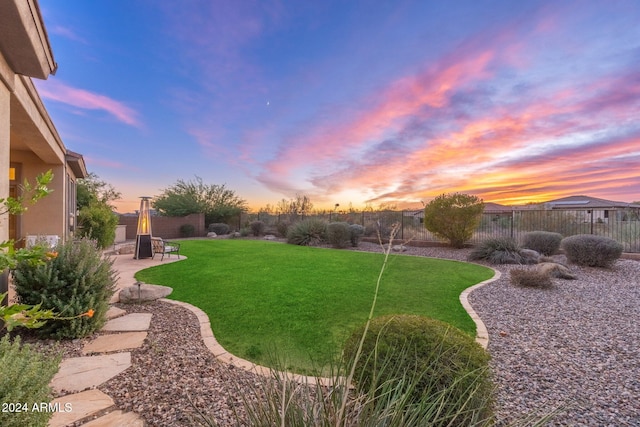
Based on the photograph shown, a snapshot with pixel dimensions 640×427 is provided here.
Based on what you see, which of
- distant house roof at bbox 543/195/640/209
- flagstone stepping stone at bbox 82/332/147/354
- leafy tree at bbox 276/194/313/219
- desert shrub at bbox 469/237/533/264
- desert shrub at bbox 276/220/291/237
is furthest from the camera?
leafy tree at bbox 276/194/313/219

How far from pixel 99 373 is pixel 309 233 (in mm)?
12806

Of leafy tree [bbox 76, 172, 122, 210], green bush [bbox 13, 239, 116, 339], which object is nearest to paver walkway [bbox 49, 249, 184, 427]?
green bush [bbox 13, 239, 116, 339]

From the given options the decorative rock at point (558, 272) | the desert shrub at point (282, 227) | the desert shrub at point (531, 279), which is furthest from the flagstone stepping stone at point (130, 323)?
the desert shrub at point (282, 227)

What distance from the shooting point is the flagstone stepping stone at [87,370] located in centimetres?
238

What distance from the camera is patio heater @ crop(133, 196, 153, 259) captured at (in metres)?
9.67

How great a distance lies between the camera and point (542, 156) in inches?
392

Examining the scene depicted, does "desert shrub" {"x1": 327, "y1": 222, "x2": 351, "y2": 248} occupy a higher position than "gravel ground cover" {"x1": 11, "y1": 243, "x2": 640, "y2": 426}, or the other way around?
"desert shrub" {"x1": 327, "y1": 222, "x2": 351, "y2": 248}

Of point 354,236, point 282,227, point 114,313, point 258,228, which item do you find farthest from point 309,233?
point 114,313

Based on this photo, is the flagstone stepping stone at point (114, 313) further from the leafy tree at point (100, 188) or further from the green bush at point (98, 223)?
the leafy tree at point (100, 188)

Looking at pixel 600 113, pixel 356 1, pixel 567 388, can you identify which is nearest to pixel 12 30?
pixel 567 388

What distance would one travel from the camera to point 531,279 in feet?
19.9

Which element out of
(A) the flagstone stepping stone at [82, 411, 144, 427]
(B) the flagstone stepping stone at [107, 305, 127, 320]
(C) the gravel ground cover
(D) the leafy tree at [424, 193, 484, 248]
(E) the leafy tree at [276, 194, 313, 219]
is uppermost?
(E) the leafy tree at [276, 194, 313, 219]

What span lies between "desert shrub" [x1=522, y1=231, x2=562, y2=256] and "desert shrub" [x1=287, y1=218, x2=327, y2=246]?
8.54 meters

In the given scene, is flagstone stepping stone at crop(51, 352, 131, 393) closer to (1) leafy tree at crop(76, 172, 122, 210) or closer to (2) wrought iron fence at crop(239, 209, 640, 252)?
(2) wrought iron fence at crop(239, 209, 640, 252)
